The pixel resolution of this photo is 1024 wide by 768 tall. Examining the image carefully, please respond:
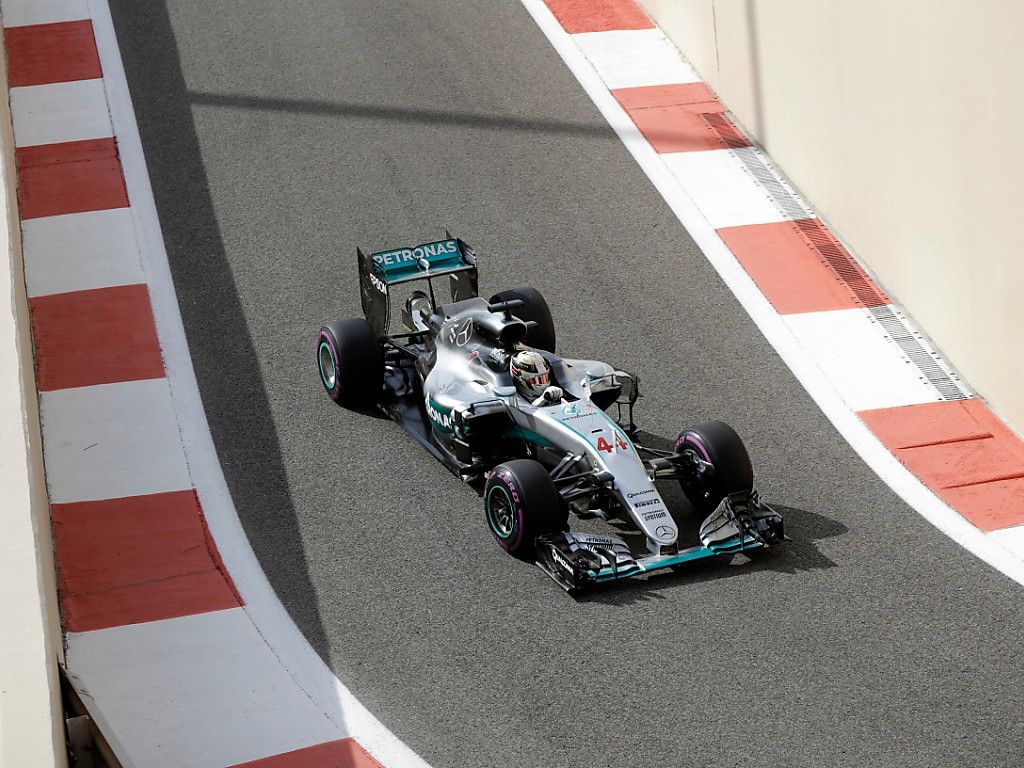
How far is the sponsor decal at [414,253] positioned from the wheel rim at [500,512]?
2.24 m

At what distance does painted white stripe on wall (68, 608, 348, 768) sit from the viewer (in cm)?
620

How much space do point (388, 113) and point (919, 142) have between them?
5402 millimetres

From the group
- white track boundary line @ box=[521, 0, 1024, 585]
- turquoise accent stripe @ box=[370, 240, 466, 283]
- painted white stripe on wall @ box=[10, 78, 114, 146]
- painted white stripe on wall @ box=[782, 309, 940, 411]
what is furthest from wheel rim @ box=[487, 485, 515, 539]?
painted white stripe on wall @ box=[10, 78, 114, 146]

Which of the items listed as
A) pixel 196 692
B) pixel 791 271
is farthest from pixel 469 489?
pixel 791 271

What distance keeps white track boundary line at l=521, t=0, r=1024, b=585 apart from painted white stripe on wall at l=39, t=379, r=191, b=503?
419 cm

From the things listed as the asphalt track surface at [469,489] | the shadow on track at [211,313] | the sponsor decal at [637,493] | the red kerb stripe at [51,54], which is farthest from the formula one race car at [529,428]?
the red kerb stripe at [51,54]

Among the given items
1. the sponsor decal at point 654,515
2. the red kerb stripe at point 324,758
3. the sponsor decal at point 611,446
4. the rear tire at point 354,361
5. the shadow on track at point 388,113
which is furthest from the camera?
the shadow on track at point 388,113

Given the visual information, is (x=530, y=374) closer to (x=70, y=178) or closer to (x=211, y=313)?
(x=211, y=313)

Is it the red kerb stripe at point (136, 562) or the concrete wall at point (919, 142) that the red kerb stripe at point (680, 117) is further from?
the red kerb stripe at point (136, 562)

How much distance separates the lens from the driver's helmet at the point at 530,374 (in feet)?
25.7

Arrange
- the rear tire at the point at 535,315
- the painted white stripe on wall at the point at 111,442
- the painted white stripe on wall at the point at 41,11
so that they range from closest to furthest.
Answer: the painted white stripe on wall at the point at 111,442 < the rear tire at the point at 535,315 < the painted white stripe on wall at the point at 41,11

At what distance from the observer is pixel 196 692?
6.55 metres

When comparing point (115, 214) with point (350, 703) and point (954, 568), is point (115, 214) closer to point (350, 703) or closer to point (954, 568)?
point (350, 703)

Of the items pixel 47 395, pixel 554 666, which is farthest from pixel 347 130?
pixel 554 666
